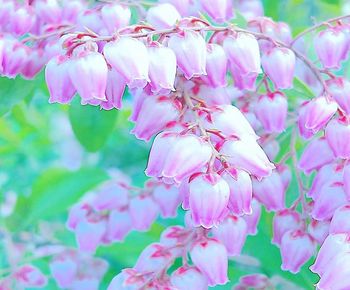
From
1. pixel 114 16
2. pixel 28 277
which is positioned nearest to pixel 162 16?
pixel 114 16

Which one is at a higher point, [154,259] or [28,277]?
[154,259]

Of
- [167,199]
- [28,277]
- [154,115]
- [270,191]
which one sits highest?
[154,115]

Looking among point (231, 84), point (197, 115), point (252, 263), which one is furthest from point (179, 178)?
point (252, 263)

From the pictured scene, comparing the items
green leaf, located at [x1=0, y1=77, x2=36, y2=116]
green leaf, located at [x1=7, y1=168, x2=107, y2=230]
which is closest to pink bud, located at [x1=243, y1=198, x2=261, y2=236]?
green leaf, located at [x1=0, y1=77, x2=36, y2=116]

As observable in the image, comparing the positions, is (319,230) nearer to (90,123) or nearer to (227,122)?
(227,122)

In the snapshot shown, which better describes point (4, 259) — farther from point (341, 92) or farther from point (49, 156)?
point (341, 92)

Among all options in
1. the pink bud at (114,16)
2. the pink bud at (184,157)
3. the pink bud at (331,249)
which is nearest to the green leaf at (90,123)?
the pink bud at (114,16)

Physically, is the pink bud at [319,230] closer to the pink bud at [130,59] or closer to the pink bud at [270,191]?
the pink bud at [270,191]
